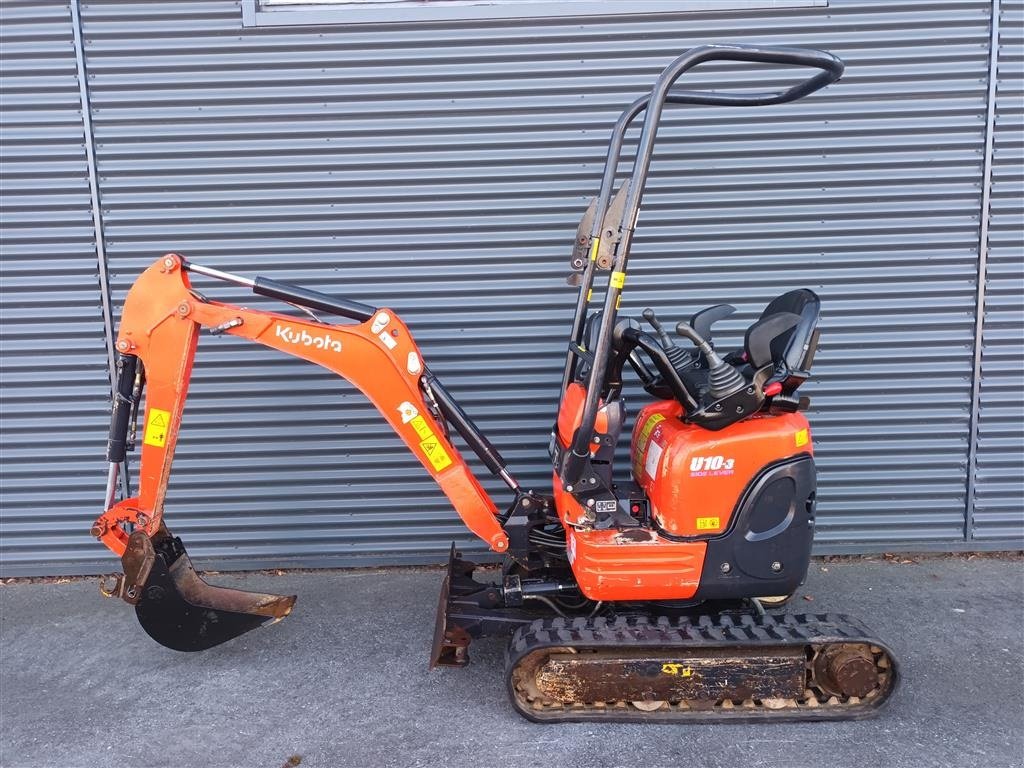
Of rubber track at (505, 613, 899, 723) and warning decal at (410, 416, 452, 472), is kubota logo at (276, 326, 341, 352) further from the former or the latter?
rubber track at (505, 613, 899, 723)

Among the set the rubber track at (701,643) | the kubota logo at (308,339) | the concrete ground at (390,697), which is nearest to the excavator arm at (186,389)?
the kubota logo at (308,339)

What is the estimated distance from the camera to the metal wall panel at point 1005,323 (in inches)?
185

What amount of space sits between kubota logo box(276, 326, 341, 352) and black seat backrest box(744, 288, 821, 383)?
6.15 feet

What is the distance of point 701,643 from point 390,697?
1.43 metres

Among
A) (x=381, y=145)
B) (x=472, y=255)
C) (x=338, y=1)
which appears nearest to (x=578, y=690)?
(x=472, y=255)

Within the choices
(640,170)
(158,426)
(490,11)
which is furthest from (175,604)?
(490,11)

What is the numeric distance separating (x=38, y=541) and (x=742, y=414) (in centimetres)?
443

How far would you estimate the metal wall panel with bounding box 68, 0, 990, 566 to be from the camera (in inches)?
183

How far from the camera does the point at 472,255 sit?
4824mm

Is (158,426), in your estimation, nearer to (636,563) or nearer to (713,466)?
(636,563)

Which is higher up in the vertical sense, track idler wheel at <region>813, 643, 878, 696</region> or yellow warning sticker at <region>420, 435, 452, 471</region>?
yellow warning sticker at <region>420, 435, 452, 471</region>

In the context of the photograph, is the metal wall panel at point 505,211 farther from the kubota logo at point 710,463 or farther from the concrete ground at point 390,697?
the kubota logo at point 710,463

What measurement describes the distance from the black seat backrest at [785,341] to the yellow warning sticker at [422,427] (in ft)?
4.92

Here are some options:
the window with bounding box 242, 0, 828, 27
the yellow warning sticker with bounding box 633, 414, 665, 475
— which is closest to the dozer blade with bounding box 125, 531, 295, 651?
the yellow warning sticker with bounding box 633, 414, 665, 475
